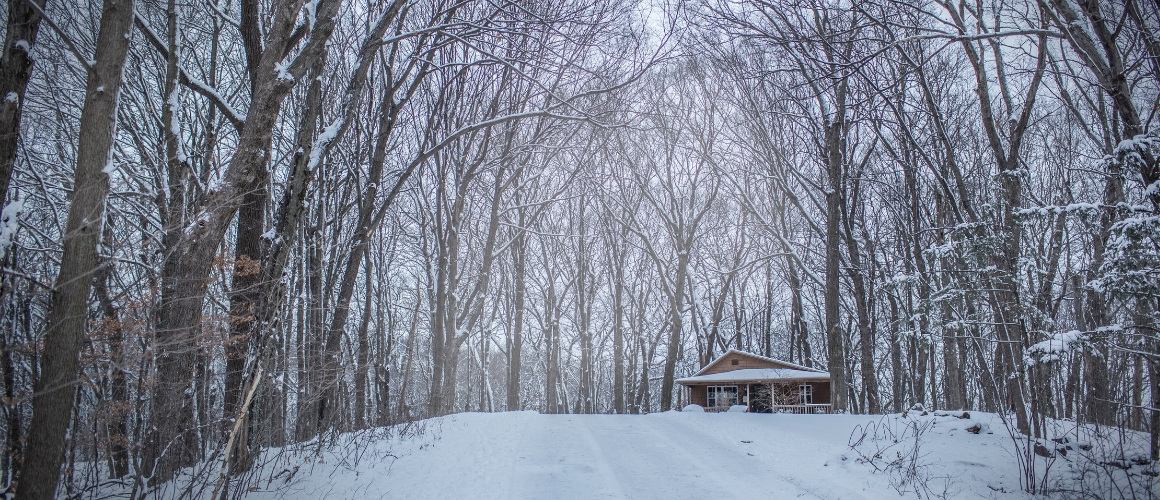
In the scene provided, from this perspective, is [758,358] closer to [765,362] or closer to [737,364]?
[765,362]

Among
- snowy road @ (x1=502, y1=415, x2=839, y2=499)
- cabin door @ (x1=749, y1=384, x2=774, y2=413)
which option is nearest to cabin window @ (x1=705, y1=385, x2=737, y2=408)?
cabin door @ (x1=749, y1=384, x2=774, y2=413)

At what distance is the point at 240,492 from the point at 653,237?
22.6 m

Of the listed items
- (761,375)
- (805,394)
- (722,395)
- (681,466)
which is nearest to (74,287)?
(681,466)

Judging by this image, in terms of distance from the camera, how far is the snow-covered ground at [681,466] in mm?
4984

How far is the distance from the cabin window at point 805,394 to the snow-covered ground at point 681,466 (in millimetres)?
14088

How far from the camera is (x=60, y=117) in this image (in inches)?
342

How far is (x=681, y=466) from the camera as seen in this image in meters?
6.31

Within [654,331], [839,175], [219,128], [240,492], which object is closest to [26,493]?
[240,492]

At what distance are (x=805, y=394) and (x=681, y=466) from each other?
1826cm

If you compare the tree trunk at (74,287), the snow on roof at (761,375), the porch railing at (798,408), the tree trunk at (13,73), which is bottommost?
the porch railing at (798,408)

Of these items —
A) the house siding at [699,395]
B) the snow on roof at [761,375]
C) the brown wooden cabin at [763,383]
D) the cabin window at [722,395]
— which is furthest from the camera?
the house siding at [699,395]

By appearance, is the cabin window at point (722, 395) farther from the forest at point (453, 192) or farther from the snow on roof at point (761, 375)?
the forest at point (453, 192)

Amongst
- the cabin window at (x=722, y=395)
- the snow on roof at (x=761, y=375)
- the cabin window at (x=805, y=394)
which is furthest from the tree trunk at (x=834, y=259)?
the cabin window at (x=722, y=395)

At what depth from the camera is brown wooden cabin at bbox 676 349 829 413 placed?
20891 millimetres
